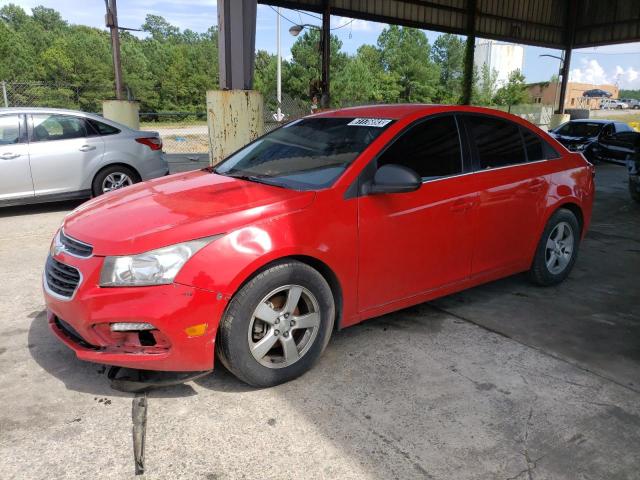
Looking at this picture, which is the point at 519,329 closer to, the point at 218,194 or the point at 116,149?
the point at 218,194

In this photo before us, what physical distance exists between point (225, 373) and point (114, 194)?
1478mm

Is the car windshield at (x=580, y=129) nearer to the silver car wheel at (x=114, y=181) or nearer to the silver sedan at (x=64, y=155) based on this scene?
the silver sedan at (x=64, y=155)

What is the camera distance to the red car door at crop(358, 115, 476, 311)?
133 inches

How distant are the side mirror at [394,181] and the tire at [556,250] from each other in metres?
1.90

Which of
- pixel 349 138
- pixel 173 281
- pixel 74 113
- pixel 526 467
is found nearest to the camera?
pixel 526 467

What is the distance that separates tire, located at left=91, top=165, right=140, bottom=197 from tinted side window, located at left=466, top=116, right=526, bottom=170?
5.62 meters

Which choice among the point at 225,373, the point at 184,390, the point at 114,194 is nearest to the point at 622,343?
the point at 225,373

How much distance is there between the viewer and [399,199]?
3.47 m

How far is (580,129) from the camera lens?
15.7 metres

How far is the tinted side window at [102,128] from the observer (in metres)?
7.86

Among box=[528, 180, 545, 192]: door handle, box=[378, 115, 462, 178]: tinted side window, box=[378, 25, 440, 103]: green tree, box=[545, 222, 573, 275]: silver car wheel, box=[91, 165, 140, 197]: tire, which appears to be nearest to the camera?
box=[378, 115, 462, 178]: tinted side window

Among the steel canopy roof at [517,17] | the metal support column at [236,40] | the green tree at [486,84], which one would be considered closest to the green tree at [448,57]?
the green tree at [486,84]

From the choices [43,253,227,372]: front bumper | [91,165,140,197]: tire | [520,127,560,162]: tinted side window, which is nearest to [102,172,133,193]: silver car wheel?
[91,165,140,197]: tire

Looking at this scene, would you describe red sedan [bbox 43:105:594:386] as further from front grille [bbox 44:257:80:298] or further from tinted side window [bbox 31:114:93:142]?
tinted side window [bbox 31:114:93:142]
